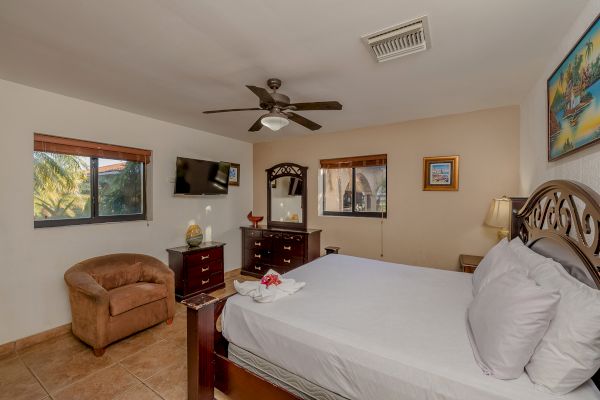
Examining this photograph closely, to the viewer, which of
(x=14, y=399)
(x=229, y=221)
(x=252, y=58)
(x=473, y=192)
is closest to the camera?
(x=14, y=399)

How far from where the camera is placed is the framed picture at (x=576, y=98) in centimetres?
140

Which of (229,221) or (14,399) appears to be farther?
(229,221)

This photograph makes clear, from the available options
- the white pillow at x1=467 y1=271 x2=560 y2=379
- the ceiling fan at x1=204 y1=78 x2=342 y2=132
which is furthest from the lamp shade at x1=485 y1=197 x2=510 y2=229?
the ceiling fan at x1=204 y1=78 x2=342 y2=132

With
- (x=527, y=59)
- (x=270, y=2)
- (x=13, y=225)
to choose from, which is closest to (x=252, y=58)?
(x=270, y=2)

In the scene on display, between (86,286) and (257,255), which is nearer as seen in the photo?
(86,286)

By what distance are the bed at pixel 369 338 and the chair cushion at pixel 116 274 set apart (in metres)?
1.77

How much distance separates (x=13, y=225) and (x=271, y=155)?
3.59 metres

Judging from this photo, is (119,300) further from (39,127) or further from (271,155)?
(271,155)

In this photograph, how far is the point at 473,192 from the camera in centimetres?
341

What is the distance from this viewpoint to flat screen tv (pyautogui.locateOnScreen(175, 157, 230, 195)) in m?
3.87

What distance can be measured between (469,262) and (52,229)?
180 inches

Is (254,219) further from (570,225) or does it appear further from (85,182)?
(570,225)

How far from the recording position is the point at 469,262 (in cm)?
307

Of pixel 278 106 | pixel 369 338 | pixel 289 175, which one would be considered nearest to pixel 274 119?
pixel 278 106
